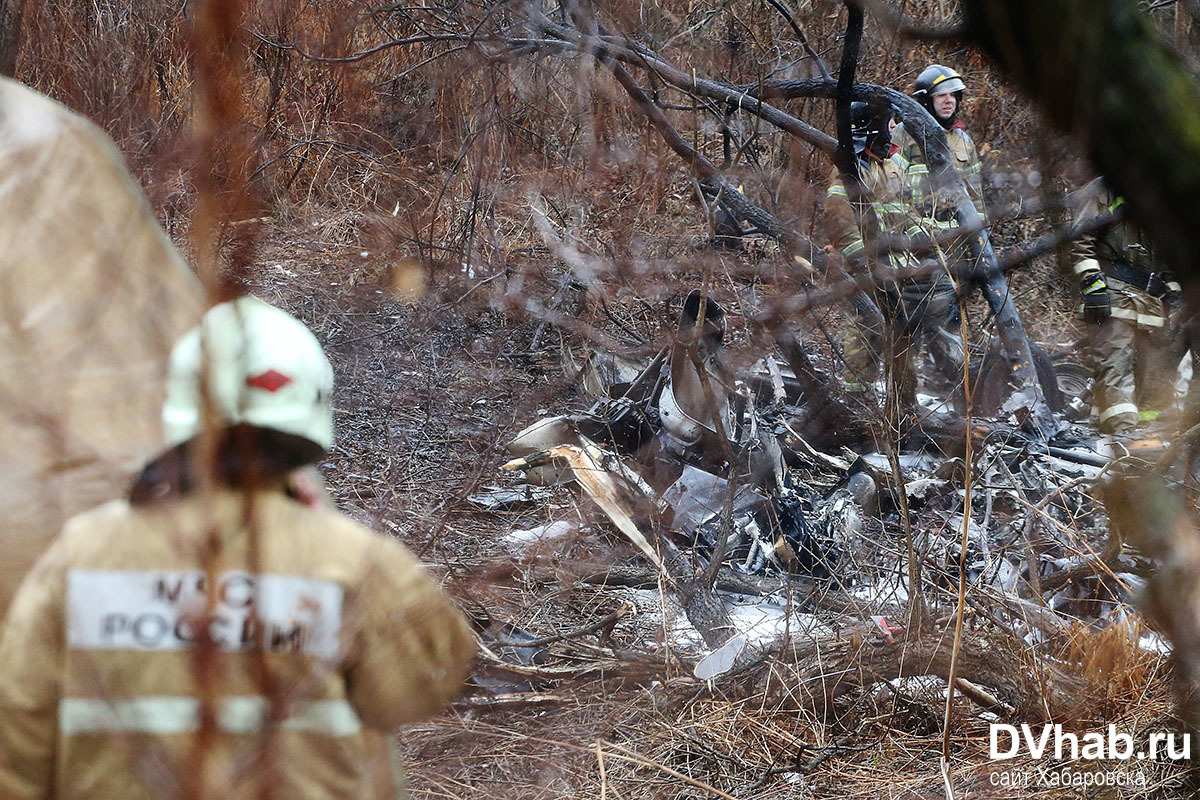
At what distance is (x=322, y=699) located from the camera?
108cm

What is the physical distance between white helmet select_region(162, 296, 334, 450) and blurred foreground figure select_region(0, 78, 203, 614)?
37mm

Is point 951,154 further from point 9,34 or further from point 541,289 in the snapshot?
point 9,34

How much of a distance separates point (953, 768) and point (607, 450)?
2.07 metres

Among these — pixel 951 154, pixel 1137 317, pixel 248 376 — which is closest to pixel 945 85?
pixel 951 154

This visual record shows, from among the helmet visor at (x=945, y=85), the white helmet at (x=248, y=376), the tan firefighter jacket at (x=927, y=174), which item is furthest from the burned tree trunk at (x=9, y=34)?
the helmet visor at (x=945, y=85)

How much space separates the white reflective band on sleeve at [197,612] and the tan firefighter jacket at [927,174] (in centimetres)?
352

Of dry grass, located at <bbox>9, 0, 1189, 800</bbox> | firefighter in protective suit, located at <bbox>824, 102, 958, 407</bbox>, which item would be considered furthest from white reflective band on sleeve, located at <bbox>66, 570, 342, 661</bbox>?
firefighter in protective suit, located at <bbox>824, 102, 958, 407</bbox>

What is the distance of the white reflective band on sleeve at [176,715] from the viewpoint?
0.85 metres

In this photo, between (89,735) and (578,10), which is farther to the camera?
(578,10)

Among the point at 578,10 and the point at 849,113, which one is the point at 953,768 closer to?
the point at 849,113

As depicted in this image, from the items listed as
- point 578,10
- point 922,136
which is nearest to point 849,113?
point 922,136

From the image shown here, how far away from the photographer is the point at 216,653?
2.74ft

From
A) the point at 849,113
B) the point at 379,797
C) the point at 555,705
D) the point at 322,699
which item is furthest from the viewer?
the point at 849,113

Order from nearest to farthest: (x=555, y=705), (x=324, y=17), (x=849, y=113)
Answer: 1. (x=555, y=705)
2. (x=324, y=17)
3. (x=849, y=113)
